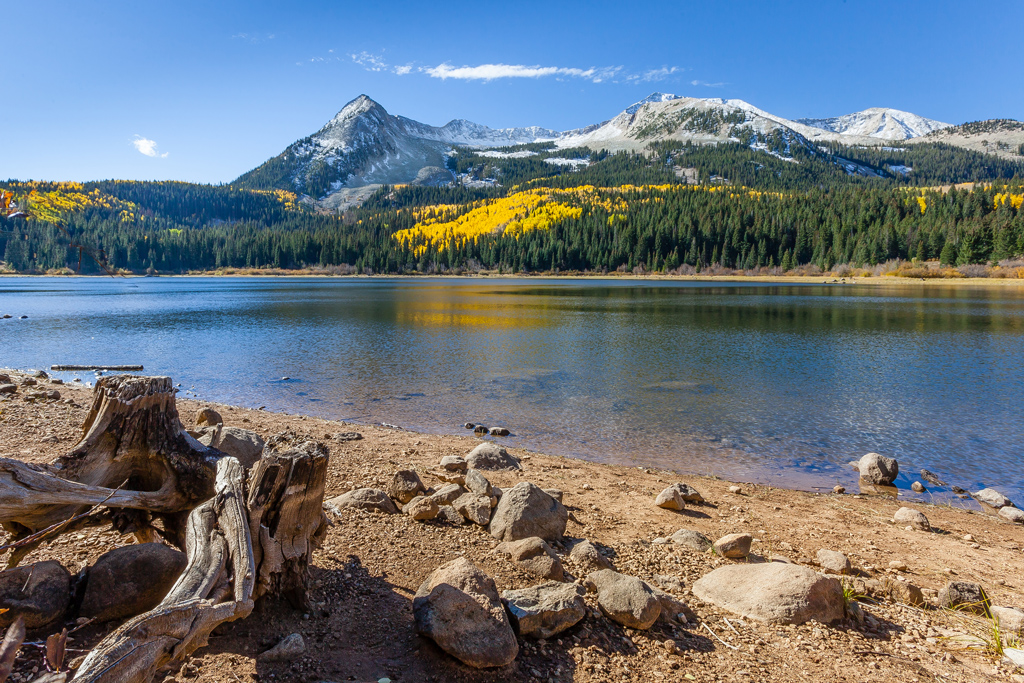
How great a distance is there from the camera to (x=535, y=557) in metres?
5.48

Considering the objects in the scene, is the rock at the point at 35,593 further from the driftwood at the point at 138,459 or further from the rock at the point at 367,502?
the rock at the point at 367,502

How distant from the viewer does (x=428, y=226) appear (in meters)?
198

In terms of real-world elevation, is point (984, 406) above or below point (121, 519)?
below

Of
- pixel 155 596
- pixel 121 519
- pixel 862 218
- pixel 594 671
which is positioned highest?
pixel 862 218

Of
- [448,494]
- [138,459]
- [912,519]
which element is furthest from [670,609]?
[912,519]

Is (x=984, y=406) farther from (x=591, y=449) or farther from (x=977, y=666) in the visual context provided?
(x=977, y=666)

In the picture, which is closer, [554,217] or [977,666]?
[977,666]

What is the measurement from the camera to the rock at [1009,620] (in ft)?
16.2

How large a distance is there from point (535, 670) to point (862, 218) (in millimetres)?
140230

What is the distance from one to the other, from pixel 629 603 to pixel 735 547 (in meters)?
2.37

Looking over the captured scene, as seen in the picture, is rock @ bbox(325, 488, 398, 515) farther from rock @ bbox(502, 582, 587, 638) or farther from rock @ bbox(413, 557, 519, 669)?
rock @ bbox(502, 582, 587, 638)

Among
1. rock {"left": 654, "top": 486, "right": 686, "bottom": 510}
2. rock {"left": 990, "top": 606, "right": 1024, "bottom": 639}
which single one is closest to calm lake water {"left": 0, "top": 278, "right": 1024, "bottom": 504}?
rock {"left": 654, "top": 486, "right": 686, "bottom": 510}

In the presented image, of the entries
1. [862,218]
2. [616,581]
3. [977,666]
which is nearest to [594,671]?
[616,581]

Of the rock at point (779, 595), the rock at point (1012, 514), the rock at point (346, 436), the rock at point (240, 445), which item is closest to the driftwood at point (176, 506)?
the rock at point (240, 445)
